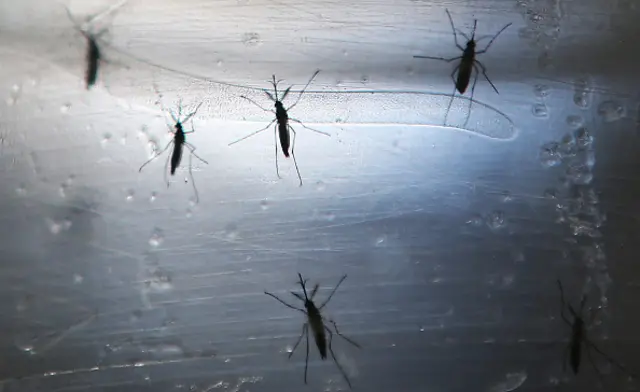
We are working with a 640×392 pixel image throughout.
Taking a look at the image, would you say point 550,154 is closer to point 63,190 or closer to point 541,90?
point 541,90

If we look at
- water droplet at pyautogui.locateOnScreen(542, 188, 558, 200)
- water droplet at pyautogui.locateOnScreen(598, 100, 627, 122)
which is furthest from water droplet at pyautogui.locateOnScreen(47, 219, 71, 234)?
water droplet at pyautogui.locateOnScreen(598, 100, 627, 122)

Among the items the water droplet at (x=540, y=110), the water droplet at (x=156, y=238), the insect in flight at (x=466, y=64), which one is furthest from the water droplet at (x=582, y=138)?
the water droplet at (x=156, y=238)

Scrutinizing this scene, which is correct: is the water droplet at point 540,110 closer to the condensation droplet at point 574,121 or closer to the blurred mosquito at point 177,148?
the condensation droplet at point 574,121

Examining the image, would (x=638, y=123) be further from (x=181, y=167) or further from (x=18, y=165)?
(x=18, y=165)

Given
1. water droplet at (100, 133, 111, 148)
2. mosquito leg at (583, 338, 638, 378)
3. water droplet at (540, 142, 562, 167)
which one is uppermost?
water droplet at (100, 133, 111, 148)

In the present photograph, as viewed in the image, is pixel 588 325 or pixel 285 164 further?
pixel 285 164

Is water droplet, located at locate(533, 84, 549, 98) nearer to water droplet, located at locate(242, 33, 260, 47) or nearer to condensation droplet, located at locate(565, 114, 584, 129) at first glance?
condensation droplet, located at locate(565, 114, 584, 129)

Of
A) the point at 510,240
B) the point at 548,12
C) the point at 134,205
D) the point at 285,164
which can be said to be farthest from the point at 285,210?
the point at 548,12
